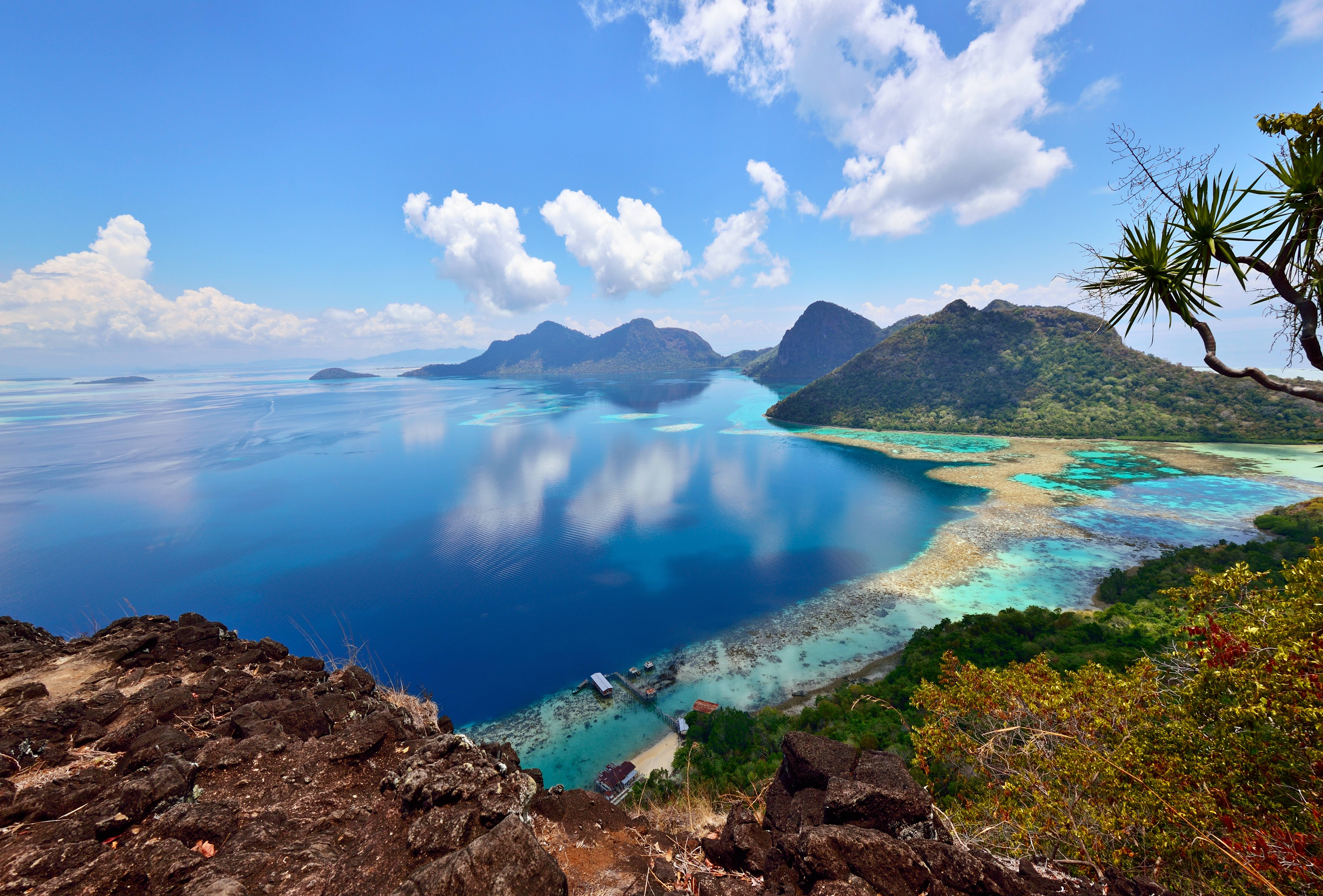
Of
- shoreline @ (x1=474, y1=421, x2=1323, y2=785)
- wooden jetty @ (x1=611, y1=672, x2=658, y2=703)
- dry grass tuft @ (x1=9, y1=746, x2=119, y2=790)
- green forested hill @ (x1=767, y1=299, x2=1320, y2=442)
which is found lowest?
wooden jetty @ (x1=611, y1=672, x2=658, y2=703)

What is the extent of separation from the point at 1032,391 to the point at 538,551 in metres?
94.6

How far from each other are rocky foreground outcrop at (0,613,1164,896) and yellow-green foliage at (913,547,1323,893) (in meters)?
0.97

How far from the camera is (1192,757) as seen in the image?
15.4 ft

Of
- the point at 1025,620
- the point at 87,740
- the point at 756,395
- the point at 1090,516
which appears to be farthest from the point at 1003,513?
the point at 756,395

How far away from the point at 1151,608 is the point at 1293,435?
252 ft

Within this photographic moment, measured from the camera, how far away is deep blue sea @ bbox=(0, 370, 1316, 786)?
24359mm

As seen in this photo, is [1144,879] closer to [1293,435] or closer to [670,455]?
[670,455]

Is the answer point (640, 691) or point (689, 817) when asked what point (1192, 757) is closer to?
point (689, 817)

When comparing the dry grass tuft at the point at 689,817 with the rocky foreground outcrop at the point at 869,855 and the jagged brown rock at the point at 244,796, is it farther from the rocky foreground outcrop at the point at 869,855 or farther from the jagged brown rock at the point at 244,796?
the jagged brown rock at the point at 244,796

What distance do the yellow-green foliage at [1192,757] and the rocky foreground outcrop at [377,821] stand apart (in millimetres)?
975

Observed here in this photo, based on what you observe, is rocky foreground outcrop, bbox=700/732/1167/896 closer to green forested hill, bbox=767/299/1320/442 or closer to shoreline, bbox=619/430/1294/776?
shoreline, bbox=619/430/1294/776

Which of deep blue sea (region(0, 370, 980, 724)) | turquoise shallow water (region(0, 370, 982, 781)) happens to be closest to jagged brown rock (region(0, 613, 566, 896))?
deep blue sea (region(0, 370, 980, 724))

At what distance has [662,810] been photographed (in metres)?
8.54

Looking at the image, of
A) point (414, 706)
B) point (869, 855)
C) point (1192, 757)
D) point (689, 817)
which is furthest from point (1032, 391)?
point (414, 706)
